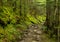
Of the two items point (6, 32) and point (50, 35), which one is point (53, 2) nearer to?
point (50, 35)

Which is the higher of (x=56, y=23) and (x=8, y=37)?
(x=56, y=23)

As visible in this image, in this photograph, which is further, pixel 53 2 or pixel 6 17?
pixel 6 17

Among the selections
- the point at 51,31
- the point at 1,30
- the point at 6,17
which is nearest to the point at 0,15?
the point at 6,17

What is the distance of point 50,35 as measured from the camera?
34.6 feet

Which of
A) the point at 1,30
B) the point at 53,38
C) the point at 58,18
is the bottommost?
the point at 53,38

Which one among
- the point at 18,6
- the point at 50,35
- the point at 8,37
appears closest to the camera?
the point at 8,37

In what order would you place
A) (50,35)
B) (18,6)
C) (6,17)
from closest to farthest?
(50,35), (6,17), (18,6)

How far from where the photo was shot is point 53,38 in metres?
9.98

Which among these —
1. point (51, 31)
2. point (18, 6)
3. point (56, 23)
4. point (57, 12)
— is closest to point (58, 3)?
point (57, 12)

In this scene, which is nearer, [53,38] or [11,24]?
[53,38]

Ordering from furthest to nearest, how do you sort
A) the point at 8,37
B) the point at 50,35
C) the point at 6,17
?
the point at 6,17 < the point at 50,35 < the point at 8,37

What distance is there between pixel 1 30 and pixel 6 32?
40 centimetres

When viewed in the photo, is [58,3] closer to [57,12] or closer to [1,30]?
[57,12]

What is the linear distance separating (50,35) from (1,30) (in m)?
3.58
